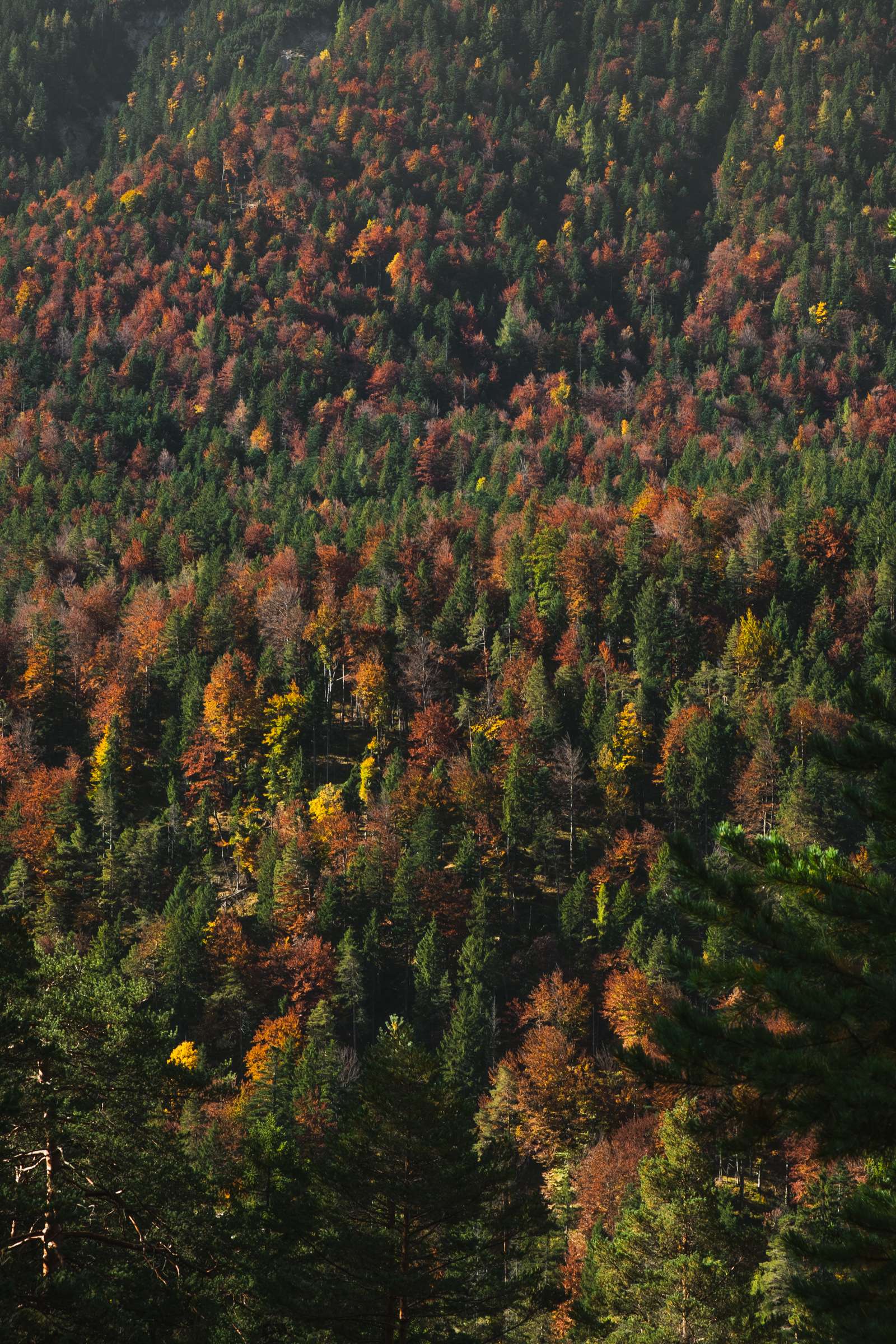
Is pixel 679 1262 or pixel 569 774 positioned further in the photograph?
pixel 569 774

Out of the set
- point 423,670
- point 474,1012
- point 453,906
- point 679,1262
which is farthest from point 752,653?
point 679,1262

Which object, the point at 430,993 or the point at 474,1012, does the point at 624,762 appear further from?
the point at 474,1012

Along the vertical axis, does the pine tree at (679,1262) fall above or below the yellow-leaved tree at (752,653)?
above

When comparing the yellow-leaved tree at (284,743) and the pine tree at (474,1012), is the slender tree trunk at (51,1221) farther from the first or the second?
the yellow-leaved tree at (284,743)

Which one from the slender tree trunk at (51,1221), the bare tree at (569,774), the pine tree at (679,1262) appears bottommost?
the bare tree at (569,774)

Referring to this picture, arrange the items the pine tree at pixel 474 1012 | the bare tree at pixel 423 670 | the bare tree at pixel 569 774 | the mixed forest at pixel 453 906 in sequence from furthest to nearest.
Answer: the bare tree at pixel 423 670, the bare tree at pixel 569 774, the pine tree at pixel 474 1012, the mixed forest at pixel 453 906

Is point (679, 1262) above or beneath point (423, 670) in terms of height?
above

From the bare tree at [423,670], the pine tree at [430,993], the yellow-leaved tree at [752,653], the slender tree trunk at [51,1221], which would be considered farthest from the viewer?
the bare tree at [423,670]

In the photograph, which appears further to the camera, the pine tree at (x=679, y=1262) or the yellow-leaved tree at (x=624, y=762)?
the yellow-leaved tree at (x=624, y=762)

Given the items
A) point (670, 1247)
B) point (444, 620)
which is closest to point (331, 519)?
point (444, 620)

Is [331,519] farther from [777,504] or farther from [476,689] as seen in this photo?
[777,504]

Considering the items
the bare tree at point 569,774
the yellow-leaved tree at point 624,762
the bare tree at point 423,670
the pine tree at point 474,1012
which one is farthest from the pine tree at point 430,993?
the bare tree at point 423,670

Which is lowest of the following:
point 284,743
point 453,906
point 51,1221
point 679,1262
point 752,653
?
point 453,906
